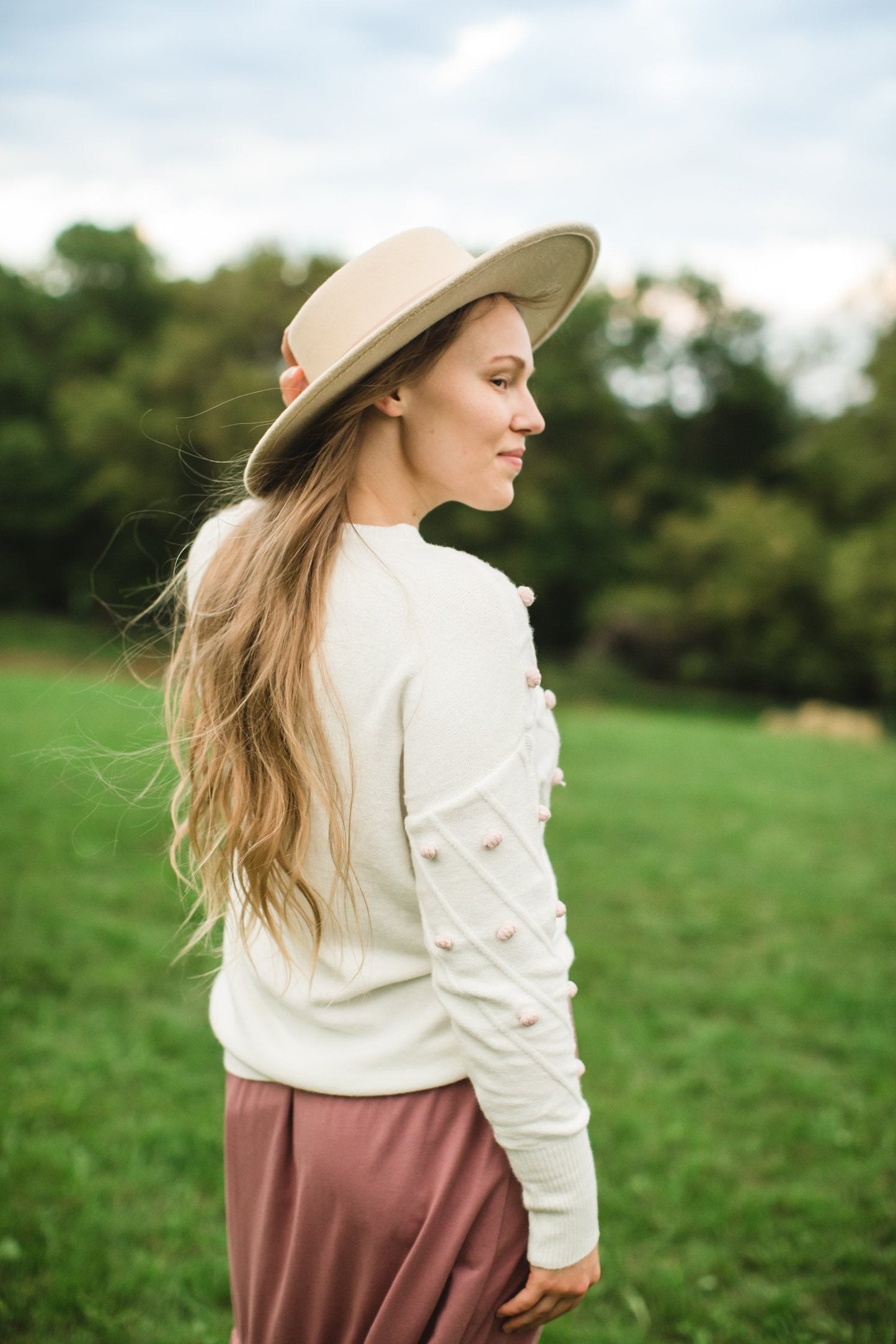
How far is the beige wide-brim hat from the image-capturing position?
55.4 inches

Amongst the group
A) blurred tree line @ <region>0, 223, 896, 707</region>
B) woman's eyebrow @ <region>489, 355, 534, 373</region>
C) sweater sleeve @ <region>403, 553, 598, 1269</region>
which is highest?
blurred tree line @ <region>0, 223, 896, 707</region>

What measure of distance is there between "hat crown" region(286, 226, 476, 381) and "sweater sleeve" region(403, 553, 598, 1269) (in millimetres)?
441

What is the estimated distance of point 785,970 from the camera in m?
5.25

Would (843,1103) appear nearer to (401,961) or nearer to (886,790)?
(401,961)

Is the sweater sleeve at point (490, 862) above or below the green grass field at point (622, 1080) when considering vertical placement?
above

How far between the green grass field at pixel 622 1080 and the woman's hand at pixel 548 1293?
95cm

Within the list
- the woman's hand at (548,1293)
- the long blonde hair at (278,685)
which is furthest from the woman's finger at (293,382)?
the woman's hand at (548,1293)

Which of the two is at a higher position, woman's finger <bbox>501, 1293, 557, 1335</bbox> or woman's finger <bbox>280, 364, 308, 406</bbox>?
woman's finger <bbox>280, 364, 308, 406</bbox>

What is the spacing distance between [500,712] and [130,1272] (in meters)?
2.41

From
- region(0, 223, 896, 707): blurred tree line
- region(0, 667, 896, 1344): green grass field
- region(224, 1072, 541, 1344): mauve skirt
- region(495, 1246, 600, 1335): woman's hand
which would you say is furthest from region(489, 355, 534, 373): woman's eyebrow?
region(0, 223, 896, 707): blurred tree line

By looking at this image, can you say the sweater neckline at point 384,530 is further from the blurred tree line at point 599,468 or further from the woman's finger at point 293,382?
the blurred tree line at point 599,468

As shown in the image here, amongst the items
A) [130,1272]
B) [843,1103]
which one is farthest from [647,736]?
[130,1272]

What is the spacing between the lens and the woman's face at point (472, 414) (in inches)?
58.4

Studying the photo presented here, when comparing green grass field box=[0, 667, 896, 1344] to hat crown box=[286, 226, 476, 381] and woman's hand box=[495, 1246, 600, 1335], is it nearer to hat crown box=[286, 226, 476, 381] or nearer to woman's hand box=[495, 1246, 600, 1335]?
hat crown box=[286, 226, 476, 381]
